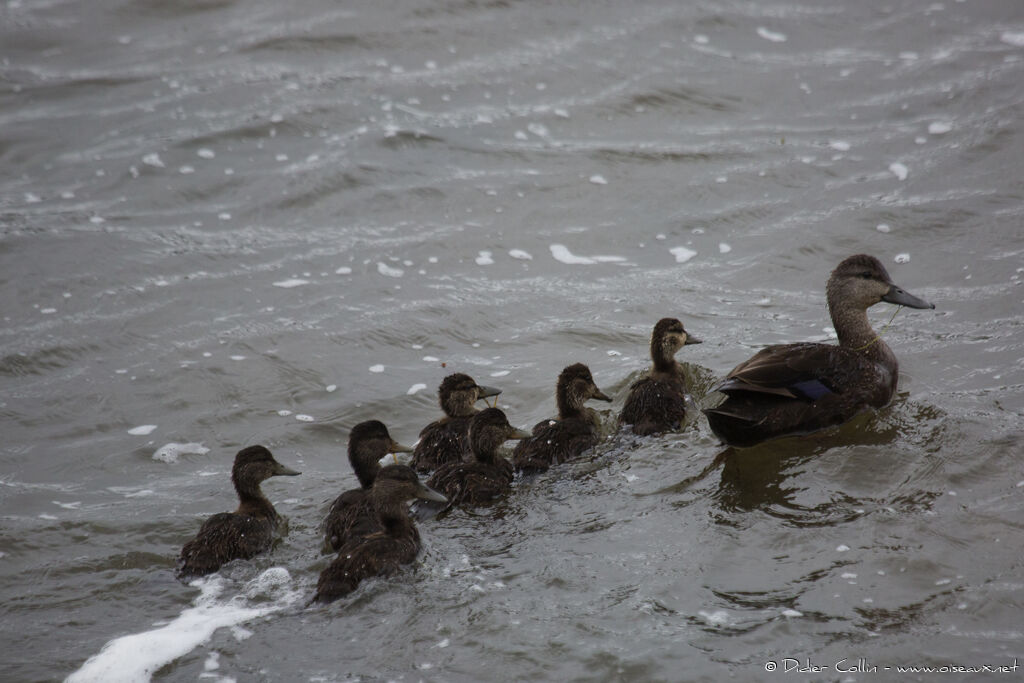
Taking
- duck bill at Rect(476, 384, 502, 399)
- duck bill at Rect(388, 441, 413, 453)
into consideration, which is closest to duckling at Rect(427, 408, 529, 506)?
duck bill at Rect(388, 441, 413, 453)

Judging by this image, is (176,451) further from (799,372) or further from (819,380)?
(819,380)

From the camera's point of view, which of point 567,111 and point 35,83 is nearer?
point 567,111

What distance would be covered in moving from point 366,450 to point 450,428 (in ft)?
2.49

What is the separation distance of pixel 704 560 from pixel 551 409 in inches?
92.7

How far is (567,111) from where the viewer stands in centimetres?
1185

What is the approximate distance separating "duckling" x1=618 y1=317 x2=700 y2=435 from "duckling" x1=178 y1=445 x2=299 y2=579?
7.10 ft

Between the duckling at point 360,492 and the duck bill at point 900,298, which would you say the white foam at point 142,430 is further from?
the duck bill at point 900,298

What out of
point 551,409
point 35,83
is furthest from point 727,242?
point 35,83

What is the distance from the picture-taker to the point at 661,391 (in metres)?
6.77

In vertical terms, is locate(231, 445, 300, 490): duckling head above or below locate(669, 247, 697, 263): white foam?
below

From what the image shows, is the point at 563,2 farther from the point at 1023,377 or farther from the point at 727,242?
the point at 1023,377

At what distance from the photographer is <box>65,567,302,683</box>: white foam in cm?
464

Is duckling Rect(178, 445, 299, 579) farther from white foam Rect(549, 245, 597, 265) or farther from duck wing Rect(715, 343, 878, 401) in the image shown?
white foam Rect(549, 245, 597, 265)

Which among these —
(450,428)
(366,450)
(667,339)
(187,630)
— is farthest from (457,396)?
(187,630)
